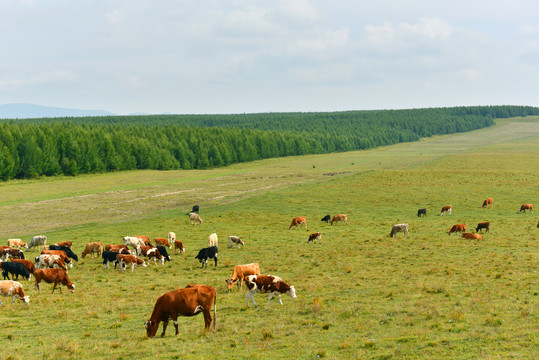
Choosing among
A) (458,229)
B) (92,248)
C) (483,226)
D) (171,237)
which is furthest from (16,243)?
(483,226)

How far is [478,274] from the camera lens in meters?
23.9

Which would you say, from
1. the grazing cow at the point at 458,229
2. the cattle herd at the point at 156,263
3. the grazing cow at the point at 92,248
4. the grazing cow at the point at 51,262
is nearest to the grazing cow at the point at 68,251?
the cattle herd at the point at 156,263

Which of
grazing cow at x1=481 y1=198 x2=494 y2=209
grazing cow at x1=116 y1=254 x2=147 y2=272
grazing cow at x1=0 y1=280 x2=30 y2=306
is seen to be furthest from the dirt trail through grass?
grazing cow at x1=481 y1=198 x2=494 y2=209

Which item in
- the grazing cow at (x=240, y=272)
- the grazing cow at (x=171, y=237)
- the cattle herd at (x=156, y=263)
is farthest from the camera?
the grazing cow at (x=171, y=237)

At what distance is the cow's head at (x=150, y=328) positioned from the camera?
597 inches

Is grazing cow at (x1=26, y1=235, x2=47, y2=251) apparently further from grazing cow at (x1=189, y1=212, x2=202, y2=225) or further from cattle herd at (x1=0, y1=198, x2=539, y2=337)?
grazing cow at (x1=189, y1=212, x2=202, y2=225)

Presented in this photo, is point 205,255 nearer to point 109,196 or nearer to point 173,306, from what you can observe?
point 173,306

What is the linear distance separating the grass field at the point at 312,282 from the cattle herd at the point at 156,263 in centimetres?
62

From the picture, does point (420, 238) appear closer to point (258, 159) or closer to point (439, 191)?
point (439, 191)

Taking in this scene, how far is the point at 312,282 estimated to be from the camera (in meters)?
23.5

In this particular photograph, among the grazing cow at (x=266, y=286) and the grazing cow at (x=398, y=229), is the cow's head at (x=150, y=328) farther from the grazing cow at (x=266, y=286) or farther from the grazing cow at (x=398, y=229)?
A: the grazing cow at (x=398, y=229)

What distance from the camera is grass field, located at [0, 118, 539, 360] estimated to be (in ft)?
46.9

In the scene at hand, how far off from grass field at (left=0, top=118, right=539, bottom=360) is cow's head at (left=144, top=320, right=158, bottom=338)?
0.99 ft

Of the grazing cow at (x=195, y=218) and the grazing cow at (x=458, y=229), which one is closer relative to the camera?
the grazing cow at (x=458, y=229)
